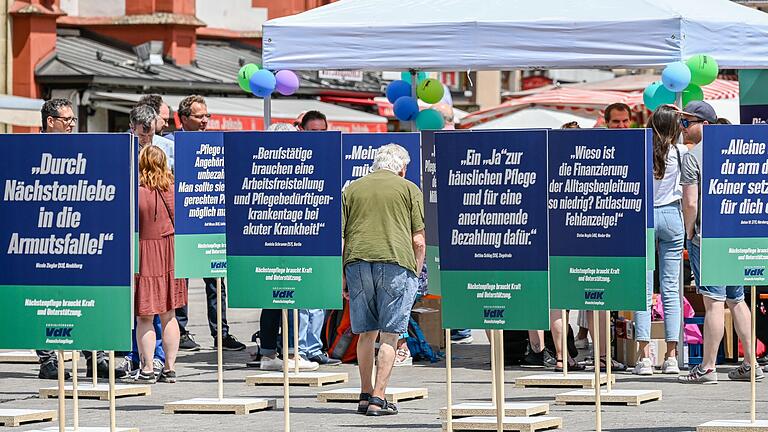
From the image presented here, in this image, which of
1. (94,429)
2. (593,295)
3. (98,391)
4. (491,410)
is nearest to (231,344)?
(98,391)

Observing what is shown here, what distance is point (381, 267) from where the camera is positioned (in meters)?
12.2

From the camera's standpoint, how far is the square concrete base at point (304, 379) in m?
13.9

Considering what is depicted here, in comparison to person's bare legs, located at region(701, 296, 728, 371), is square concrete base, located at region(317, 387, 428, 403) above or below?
below

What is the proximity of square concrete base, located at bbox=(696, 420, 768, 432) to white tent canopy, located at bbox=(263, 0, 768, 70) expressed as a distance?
163 inches

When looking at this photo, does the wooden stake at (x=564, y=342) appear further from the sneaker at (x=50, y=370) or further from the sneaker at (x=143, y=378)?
the sneaker at (x=50, y=370)

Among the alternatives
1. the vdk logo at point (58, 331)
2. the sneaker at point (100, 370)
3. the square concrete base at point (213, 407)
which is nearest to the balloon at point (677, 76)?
the square concrete base at point (213, 407)

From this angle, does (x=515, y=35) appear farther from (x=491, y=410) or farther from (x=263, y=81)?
(x=491, y=410)

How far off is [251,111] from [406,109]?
1415 cm

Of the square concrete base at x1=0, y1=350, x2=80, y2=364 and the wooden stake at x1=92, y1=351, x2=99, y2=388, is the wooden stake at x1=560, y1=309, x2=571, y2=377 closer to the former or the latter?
the wooden stake at x1=92, y1=351, x2=99, y2=388

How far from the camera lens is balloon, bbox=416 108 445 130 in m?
17.1

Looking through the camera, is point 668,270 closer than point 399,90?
Yes

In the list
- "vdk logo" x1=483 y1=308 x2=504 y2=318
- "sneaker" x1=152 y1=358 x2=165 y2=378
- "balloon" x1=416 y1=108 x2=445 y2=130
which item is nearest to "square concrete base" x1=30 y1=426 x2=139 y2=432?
"vdk logo" x1=483 y1=308 x2=504 y2=318

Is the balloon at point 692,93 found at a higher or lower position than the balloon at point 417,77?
lower

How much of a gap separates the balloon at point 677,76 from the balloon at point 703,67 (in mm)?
96
